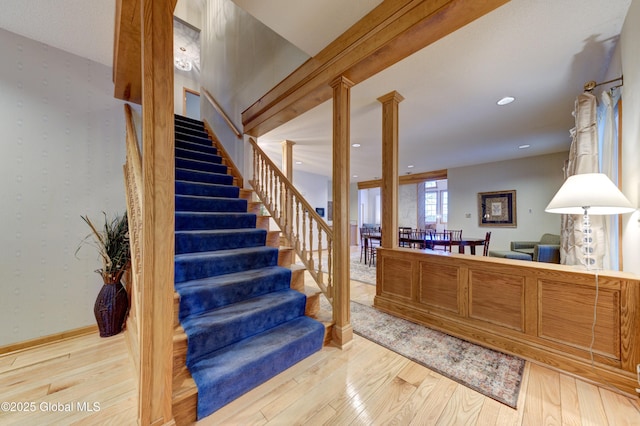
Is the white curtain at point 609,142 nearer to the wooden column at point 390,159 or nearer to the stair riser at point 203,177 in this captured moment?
the wooden column at point 390,159

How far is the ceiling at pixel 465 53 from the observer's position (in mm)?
1752

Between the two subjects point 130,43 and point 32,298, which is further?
point 32,298

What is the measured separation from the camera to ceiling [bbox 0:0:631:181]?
175 cm

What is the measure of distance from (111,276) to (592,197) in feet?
13.3

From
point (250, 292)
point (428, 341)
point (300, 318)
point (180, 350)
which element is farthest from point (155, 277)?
point (428, 341)

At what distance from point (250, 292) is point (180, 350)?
70 centimetres

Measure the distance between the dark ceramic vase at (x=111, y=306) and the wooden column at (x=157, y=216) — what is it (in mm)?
1573

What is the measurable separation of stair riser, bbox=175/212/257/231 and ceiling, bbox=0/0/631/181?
70.6 inches

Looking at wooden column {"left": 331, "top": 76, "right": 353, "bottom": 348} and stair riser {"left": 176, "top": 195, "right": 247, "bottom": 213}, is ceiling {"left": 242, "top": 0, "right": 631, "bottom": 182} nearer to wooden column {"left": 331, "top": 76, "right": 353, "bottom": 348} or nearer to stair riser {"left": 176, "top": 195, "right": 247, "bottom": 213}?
wooden column {"left": 331, "top": 76, "right": 353, "bottom": 348}

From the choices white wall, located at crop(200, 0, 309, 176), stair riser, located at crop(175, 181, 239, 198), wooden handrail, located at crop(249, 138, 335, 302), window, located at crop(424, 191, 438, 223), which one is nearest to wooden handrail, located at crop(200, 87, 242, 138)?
white wall, located at crop(200, 0, 309, 176)

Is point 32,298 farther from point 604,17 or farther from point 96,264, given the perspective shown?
point 604,17

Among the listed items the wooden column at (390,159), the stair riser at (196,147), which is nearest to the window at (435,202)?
the wooden column at (390,159)

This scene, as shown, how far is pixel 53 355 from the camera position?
79.9 inches

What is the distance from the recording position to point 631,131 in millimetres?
1649
